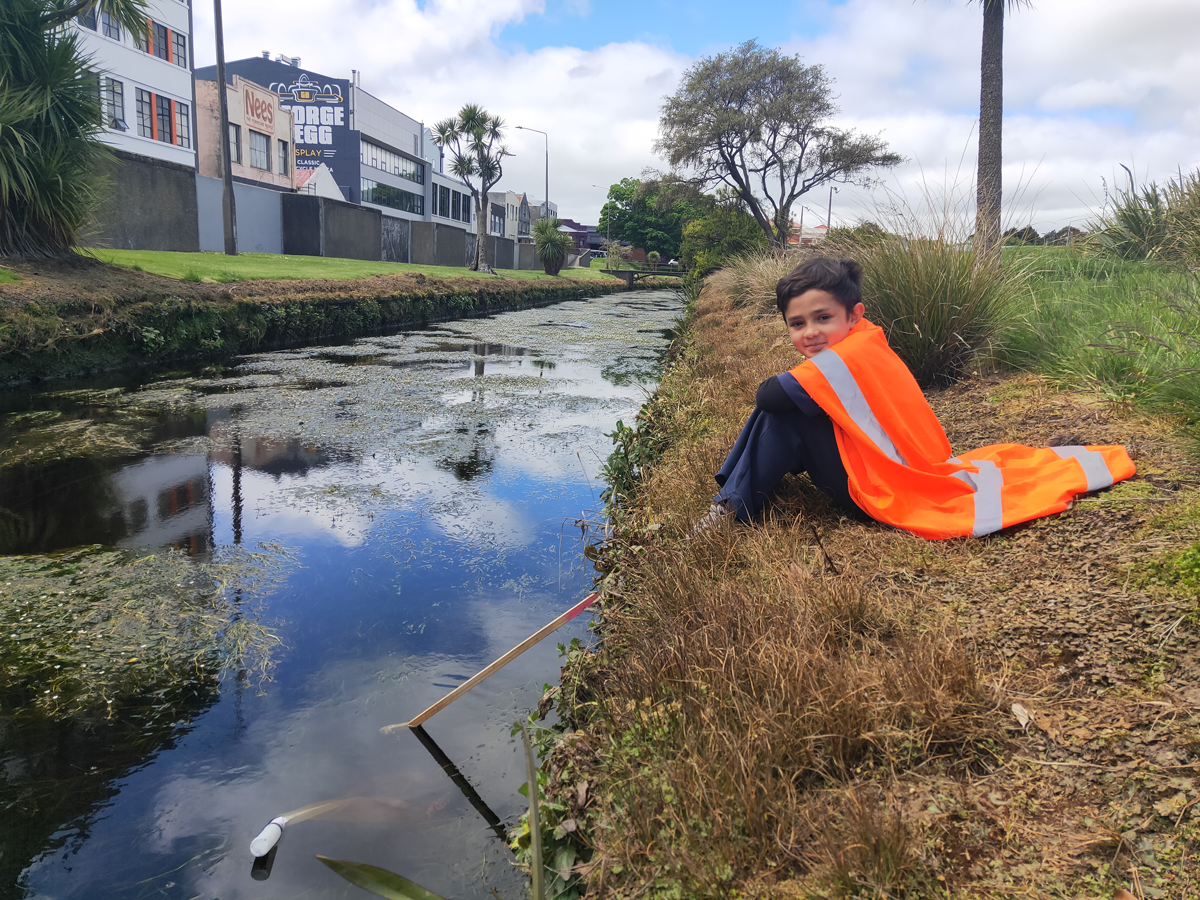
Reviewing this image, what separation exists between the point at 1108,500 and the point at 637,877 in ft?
6.46

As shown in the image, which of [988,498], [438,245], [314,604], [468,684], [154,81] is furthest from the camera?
[438,245]

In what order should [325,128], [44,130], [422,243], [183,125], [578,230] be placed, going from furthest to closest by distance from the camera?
[578,230] < [325,128] < [422,243] < [183,125] < [44,130]

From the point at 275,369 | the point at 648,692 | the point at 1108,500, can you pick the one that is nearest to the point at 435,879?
the point at 648,692

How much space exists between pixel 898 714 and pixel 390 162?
54.5m

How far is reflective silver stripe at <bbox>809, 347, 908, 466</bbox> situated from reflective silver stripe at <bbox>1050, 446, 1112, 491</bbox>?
1.88 feet

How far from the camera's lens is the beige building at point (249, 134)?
33.4m

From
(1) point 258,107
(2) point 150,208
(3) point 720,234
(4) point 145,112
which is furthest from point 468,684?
(1) point 258,107

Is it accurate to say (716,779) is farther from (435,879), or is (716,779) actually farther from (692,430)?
(692,430)

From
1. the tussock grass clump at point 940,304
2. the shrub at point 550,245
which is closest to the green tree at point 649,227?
the shrub at point 550,245

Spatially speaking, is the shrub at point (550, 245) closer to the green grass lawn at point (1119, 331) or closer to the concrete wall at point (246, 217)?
the concrete wall at point (246, 217)

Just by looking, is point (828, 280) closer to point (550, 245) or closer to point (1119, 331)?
point (1119, 331)

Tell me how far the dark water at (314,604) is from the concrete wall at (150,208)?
388 inches

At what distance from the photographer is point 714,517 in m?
2.81

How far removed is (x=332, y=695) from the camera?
269 centimetres
